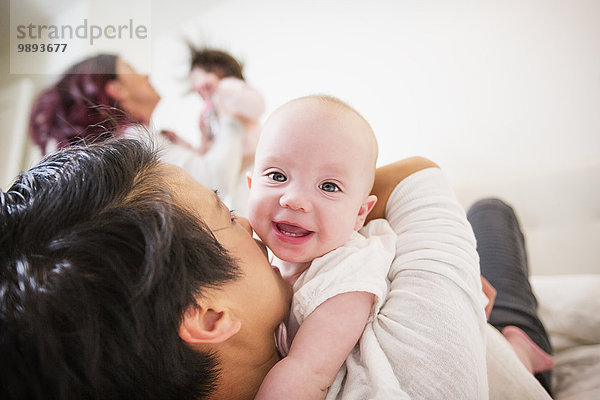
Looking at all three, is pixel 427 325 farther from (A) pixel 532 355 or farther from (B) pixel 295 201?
(A) pixel 532 355

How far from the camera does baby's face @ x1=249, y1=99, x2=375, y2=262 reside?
757 millimetres

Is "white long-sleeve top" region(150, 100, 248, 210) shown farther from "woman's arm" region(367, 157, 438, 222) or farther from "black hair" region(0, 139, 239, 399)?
"black hair" region(0, 139, 239, 399)

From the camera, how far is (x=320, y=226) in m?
0.76

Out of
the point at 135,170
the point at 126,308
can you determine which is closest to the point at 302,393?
the point at 126,308

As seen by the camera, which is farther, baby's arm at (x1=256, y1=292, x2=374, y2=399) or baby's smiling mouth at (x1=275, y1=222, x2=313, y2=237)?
baby's smiling mouth at (x1=275, y1=222, x2=313, y2=237)

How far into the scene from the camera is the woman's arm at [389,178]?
3.02 feet

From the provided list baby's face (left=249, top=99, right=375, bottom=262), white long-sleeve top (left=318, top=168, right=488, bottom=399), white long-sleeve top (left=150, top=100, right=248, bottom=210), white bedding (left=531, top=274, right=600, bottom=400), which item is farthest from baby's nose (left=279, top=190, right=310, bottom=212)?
white long-sleeve top (left=150, top=100, right=248, bottom=210)

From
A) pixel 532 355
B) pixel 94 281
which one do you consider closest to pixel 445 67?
pixel 532 355

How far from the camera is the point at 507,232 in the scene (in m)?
1.32

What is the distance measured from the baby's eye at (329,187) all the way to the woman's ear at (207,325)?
29 cm

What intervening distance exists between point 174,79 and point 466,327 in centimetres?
268

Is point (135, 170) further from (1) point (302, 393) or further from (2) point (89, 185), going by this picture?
(1) point (302, 393)

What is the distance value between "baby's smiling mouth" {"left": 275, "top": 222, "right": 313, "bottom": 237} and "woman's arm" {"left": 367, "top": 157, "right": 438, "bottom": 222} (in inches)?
9.1

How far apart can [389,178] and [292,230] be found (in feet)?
0.94
